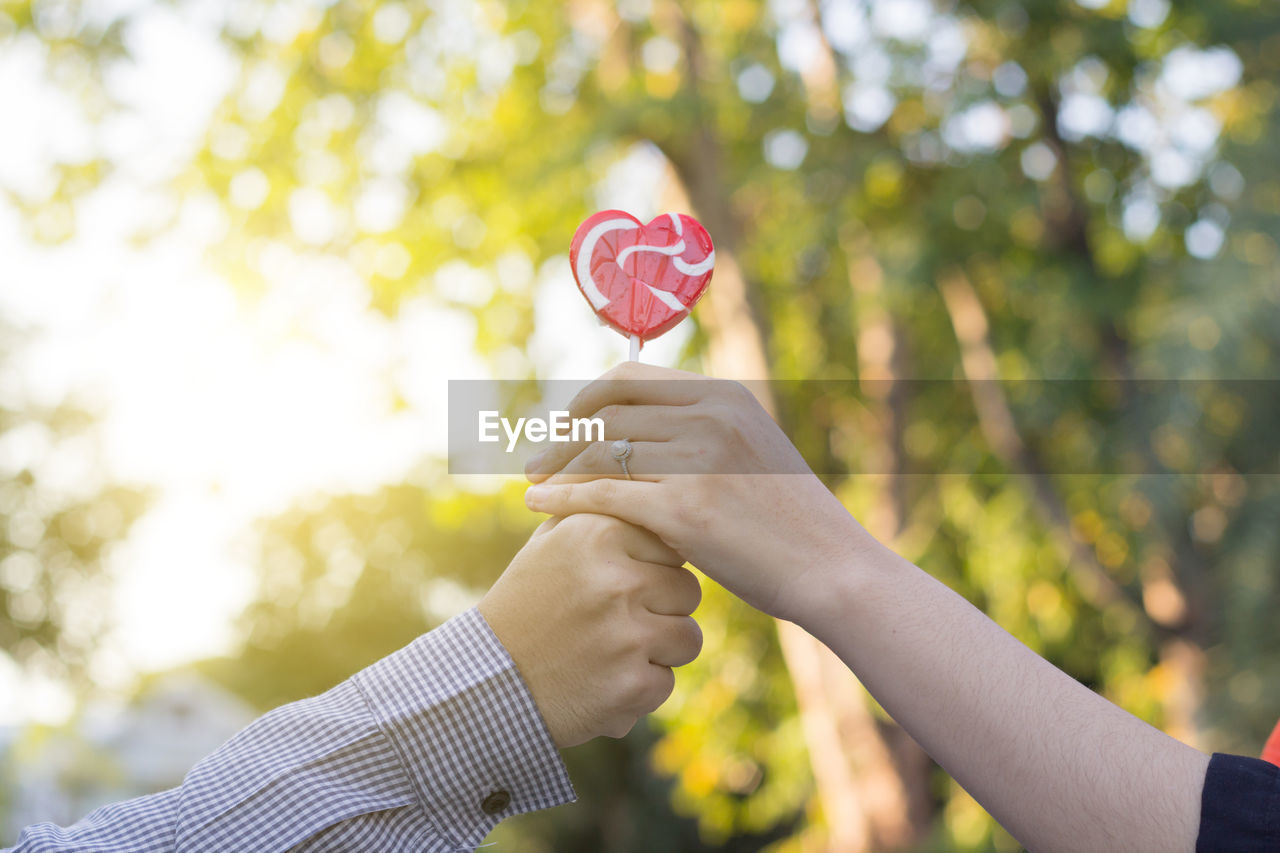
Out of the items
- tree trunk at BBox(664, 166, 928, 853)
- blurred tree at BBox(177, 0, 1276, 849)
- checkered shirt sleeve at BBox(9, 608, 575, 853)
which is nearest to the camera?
checkered shirt sleeve at BBox(9, 608, 575, 853)

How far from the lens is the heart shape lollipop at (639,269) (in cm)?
151

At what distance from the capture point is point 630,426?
1.29m

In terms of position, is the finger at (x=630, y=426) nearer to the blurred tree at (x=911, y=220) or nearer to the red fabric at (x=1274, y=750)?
the red fabric at (x=1274, y=750)

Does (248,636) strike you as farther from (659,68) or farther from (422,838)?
(422,838)

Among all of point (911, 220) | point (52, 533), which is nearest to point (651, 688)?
point (911, 220)

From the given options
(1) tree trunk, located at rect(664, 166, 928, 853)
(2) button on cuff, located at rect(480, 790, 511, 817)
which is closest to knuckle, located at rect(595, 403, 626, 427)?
(2) button on cuff, located at rect(480, 790, 511, 817)

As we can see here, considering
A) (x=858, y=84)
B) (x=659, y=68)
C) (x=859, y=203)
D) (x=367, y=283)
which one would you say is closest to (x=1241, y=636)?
(x=859, y=203)

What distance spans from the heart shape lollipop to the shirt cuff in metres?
0.52

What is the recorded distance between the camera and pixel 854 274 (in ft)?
18.9

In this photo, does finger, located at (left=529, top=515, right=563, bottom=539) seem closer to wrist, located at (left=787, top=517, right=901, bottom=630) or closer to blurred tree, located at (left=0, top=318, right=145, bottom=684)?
wrist, located at (left=787, top=517, right=901, bottom=630)

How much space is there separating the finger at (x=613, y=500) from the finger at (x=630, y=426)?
0.14 feet

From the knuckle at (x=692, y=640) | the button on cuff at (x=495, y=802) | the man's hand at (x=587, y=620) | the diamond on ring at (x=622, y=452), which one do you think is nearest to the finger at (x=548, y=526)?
the man's hand at (x=587, y=620)

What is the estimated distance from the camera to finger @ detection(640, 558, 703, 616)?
131 cm

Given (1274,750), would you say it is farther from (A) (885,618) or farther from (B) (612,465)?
(B) (612,465)
